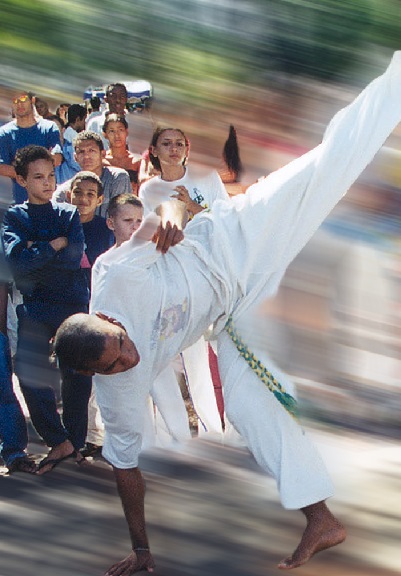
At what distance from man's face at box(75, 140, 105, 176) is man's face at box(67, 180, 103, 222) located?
56cm

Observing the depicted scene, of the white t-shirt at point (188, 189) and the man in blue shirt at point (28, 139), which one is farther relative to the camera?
the man in blue shirt at point (28, 139)

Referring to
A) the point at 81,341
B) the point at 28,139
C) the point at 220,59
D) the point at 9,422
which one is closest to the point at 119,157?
the point at 28,139

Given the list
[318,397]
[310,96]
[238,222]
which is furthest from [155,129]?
[318,397]

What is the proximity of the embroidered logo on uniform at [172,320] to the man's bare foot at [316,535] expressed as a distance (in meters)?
0.68

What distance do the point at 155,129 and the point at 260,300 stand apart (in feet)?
4.48

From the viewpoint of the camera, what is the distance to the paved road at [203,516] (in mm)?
3664

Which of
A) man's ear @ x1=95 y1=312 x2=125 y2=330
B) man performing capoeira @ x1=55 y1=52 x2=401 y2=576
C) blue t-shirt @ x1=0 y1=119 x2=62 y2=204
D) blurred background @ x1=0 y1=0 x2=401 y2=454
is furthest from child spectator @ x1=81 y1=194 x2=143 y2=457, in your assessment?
blurred background @ x1=0 y1=0 x2=401 y2=454

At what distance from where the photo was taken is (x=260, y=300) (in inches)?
135

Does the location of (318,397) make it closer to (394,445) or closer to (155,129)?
(394,445)

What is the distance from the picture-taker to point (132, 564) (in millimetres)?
3533

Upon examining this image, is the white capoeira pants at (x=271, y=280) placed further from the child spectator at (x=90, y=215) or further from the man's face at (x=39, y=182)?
the child spectator at (x=90, y=215)

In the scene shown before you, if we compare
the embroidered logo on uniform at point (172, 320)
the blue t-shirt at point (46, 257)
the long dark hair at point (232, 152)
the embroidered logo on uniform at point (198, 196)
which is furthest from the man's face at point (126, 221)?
the long dark hair at point (232, 152)

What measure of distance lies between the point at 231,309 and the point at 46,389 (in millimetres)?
1680

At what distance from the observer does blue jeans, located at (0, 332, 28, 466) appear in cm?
Answer: 480
